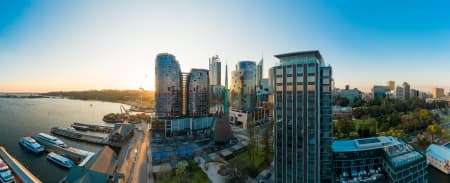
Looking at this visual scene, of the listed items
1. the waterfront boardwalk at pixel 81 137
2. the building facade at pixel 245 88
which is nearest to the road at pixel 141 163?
the waterfront boardwalk at pixel 81 137

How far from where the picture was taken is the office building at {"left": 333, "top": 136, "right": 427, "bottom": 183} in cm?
1552

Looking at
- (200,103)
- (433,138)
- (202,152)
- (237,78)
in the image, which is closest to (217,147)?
(202,152)

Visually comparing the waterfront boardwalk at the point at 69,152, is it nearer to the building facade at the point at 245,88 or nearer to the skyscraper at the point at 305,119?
the skyscraper at the point at 305,119

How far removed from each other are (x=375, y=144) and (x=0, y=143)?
181 ft

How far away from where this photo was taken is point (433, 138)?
30.0m

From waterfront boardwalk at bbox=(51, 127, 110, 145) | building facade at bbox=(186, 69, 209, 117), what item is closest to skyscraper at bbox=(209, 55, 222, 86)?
building facade at bbox=(186, 69, 209, 117)

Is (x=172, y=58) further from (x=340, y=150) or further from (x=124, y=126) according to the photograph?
(x=340, y=150)

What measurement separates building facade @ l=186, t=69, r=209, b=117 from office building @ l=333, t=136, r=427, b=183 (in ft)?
85.1

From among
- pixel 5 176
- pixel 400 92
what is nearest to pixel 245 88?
pixel 5 176

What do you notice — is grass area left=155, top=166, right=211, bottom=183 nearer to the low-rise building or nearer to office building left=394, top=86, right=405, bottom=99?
the low-rise building

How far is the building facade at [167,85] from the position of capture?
114 feet

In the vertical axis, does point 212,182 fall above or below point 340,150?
below

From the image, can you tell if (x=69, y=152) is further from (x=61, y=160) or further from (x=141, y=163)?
(x=141, y=163)

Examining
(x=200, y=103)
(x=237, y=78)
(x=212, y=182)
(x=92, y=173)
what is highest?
(x=237, y=78)
